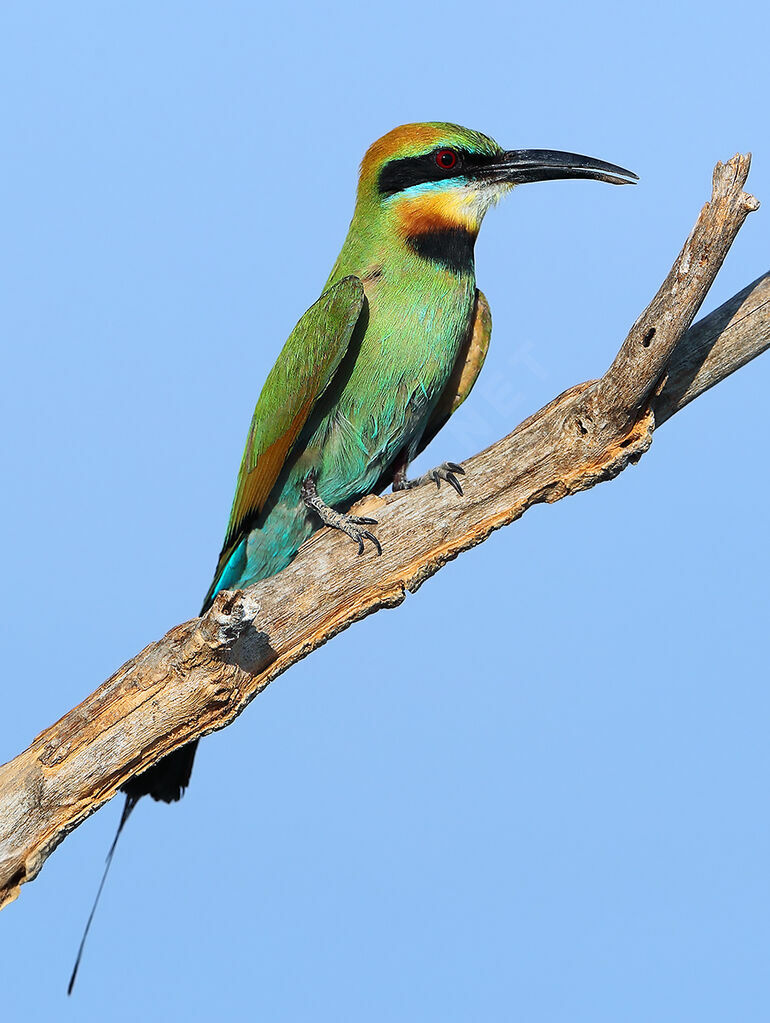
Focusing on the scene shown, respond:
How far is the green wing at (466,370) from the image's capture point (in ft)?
14.1

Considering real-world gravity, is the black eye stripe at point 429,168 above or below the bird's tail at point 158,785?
above

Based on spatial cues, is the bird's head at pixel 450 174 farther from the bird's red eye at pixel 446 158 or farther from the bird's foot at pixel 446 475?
the bird's foot at pixel 446 475

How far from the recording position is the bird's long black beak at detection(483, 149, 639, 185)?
4133 millimetres

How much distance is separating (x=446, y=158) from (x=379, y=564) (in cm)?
170

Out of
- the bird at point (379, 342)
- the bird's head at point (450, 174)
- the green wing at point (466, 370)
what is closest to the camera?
the bird at point (379, 342)

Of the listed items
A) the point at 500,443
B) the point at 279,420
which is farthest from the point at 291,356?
the point at 500,443

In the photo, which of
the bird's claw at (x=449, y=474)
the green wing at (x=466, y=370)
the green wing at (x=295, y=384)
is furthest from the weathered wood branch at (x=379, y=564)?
Result: the green wing at (x=466, y=370)

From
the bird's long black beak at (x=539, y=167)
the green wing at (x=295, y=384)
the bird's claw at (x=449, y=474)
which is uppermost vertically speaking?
the bird's long black beak at (x=539, y=167)

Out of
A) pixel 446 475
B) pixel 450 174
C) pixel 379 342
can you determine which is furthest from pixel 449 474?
pixel 450 174

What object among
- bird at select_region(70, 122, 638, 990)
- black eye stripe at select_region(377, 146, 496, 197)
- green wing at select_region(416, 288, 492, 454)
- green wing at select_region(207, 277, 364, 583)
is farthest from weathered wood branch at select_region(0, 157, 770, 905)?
black eye stripe at select_region(377, 146, 496, 197)

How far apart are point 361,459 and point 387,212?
101cm

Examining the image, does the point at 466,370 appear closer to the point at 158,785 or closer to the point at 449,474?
the point at 449,474

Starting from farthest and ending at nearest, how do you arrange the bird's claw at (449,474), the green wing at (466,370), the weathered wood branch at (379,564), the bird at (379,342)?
1. the green wing at (466,370)
2. the bird at (379,342)
3. the bird's claw at (449,474)
4. the weathered wood branch at (379,564)

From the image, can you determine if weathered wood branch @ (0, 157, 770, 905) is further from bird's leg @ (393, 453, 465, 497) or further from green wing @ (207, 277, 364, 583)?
green wing @ (207, 277, 364, 583)
